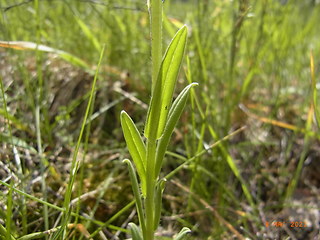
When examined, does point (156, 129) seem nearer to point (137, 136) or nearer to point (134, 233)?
point (137, 136)

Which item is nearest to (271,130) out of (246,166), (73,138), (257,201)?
(246,166)

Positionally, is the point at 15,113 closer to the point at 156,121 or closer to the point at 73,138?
the point at 73,138

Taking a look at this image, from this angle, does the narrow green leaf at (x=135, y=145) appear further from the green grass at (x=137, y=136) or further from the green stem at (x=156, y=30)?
the green stem at (x=156, y=30)
